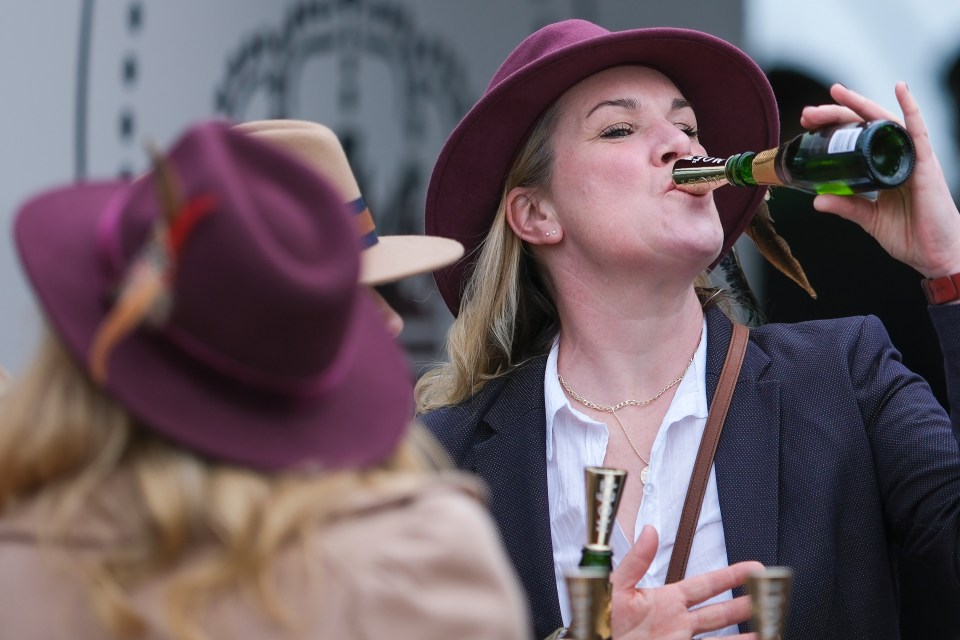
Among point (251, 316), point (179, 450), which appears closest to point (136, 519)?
point (179, 450)

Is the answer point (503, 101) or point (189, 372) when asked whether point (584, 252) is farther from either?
point (189, 372)

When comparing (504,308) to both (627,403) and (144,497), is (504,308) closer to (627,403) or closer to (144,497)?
(627,403)

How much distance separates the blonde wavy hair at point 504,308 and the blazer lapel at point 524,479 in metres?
0.11

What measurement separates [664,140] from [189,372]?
5.46 feet

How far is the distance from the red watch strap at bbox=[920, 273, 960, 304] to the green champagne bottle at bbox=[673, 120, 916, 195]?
0.69 feet

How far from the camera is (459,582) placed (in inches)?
51.1

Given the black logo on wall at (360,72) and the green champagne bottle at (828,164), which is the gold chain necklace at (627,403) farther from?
the black logo on wall at (360,72)

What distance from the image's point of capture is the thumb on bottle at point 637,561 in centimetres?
208

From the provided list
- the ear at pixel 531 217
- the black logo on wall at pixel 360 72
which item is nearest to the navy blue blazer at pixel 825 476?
the ear at pixel 531 217

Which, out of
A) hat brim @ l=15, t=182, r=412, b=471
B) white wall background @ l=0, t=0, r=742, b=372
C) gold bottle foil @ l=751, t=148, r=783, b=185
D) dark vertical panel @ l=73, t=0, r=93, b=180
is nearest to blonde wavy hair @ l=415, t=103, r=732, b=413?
gold bottle foil @ l=751, t=148, r=783, b=185

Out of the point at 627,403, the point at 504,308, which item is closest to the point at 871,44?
the point at 504,308

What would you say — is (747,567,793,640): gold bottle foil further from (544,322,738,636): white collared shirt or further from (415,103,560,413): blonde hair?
(415,103,560,413): blonde hair

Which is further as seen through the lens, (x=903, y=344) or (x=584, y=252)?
(x=903, y=344)

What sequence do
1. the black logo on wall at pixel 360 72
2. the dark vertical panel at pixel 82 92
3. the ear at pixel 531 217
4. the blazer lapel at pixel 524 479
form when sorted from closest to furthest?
the blazer lapel at pixel 524 479, the ear at pixel 531 217, the dark vertical panel at pixel 82 92, the black logo on wall at pixel 360 72
